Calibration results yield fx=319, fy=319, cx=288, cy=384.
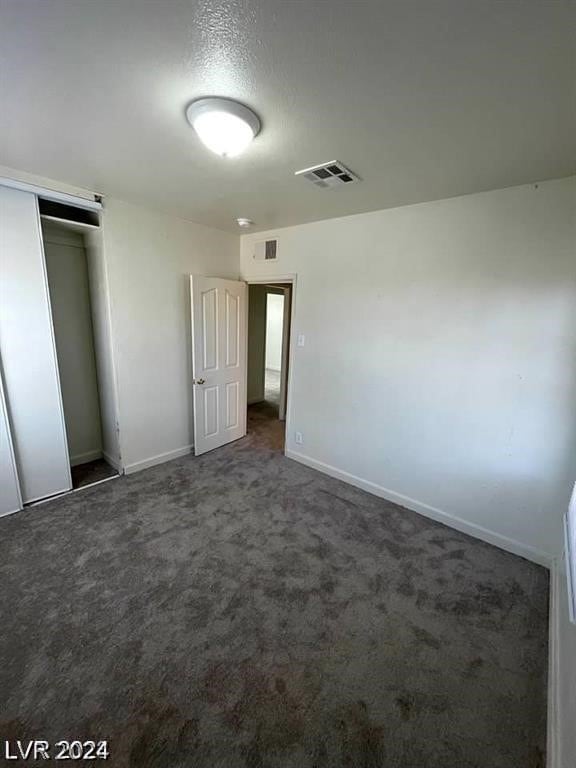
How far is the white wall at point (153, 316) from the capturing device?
2.82m

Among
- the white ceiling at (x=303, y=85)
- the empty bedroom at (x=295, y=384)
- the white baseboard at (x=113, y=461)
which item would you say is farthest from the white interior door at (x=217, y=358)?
the white ceiling at (x=303, y=85)

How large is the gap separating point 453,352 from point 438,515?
134cm

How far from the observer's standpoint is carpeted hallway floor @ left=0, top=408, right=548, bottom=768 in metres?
1.25

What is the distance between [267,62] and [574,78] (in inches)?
42.7

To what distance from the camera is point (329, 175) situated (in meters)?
2.02

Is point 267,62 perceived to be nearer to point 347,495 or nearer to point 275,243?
point 275,243

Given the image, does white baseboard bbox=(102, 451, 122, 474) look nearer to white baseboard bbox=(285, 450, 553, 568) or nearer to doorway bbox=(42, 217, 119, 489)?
doorway bbox=(42, 217, 119, 489)

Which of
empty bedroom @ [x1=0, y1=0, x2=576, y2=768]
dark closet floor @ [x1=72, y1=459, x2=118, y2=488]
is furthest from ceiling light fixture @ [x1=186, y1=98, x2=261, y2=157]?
dark closet floor @ [x1=72, y1=459, x2=118, y2=488]

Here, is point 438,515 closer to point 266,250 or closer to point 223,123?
point 223,123

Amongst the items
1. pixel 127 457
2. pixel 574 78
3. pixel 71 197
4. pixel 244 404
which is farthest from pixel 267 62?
pixel 244 404

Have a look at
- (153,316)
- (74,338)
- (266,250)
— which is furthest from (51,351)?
(266,250)

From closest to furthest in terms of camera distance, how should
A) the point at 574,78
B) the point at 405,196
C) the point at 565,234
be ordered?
1. the point at 574,78
2. the point at 565,234
3. the point at 405,196

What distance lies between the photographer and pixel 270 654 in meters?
1.55

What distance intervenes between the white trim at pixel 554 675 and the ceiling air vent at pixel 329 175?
2.75m
